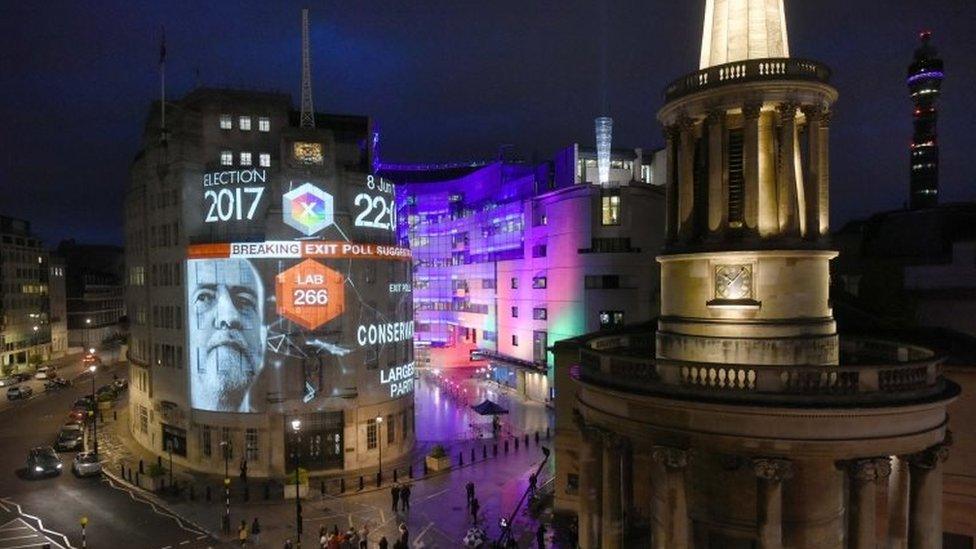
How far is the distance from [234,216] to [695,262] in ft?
113

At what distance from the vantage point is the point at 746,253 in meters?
18.9

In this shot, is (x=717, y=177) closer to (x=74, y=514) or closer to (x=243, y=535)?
(x=243, y=535)

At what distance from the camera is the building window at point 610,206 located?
59688 mm

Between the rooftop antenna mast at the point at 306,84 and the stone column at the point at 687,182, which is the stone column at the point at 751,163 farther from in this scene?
the rooftop antenna mast at the point at 306,84

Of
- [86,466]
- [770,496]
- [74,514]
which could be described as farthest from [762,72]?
[86,466]

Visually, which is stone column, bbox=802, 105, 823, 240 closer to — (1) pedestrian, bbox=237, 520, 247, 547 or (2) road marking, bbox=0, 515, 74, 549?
(1) pedestrian, bbox=237, 520, 247, 547

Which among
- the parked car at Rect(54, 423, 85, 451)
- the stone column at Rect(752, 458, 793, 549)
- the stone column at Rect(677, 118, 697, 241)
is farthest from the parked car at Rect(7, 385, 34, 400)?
the stone column at Rect(752, 458, 793, 549)

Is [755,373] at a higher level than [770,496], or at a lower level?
higher

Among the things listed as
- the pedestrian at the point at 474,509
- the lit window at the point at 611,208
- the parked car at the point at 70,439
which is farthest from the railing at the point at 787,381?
the parked car at the point at 70,439

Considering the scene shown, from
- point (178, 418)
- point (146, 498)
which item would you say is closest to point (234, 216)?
point (178, 418)

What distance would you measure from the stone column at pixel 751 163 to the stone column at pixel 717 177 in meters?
0.63

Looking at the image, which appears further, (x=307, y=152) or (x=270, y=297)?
(x=307, y=152)

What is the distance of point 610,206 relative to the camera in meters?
60.0

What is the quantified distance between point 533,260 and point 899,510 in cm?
5196
